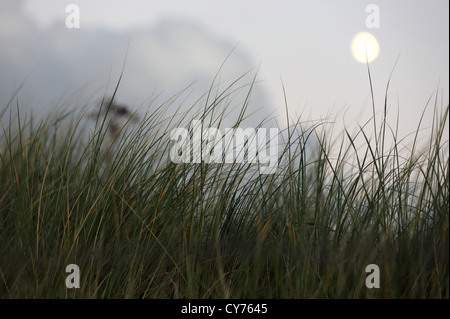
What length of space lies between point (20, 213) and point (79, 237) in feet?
0.96

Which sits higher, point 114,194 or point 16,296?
point 114,194

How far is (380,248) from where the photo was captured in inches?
90.1

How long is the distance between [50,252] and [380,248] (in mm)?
1485

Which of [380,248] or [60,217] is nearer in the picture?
[380,248]

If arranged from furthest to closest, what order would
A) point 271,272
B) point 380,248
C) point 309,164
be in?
point 309,164, point 271,272, point 380,248

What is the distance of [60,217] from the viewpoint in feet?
8.47

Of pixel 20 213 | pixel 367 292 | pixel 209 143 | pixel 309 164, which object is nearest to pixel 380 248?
pixel 367 292

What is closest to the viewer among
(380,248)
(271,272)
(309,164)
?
(380,248)

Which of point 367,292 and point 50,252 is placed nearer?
point 367,292

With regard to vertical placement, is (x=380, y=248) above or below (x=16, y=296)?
above

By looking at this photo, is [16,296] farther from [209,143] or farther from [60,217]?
[209,143]
